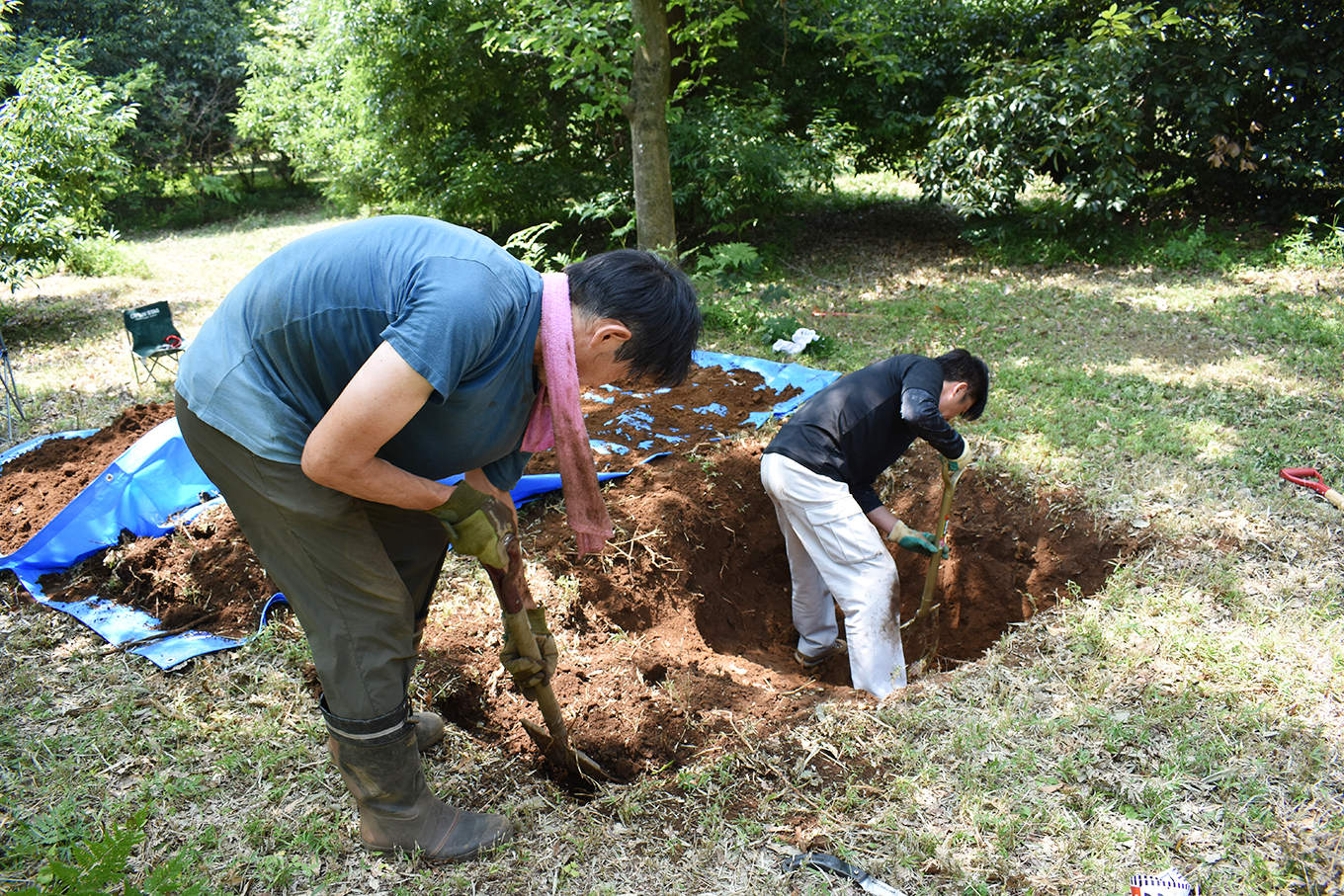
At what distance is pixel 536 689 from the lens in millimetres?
2371

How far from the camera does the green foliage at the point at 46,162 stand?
6.76 meters

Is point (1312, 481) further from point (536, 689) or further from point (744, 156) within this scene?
point (744, 156)

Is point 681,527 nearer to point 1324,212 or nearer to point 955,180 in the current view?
point 955,180

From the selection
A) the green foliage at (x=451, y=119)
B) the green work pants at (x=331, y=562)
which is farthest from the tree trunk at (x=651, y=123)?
the green work pants at (x=331, y=562)

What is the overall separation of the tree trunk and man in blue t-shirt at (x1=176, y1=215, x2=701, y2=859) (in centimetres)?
564

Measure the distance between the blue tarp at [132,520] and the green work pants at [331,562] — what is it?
1.36 metres

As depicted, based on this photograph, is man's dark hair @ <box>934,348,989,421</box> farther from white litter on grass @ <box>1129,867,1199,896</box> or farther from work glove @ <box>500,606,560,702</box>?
work glove @ <box>500,606,560,702</box>

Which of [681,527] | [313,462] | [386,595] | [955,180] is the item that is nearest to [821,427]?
[681,527]

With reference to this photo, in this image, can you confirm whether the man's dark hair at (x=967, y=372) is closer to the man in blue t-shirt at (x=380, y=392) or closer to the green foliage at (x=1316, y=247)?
the man in blue t-shirt at (x=380, y=392)

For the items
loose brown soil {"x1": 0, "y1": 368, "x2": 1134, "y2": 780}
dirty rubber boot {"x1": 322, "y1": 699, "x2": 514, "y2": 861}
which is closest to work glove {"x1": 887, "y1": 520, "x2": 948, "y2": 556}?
loose brown soil {"x1": 0, "y1": 368, "x2": 1134, "y2": 780}

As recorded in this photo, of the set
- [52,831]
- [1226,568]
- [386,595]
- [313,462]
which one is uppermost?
[313,462]

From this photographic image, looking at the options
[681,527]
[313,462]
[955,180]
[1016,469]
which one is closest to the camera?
[313,462]

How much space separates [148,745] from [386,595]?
4.23 feet

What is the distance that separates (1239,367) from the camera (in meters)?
5.19
